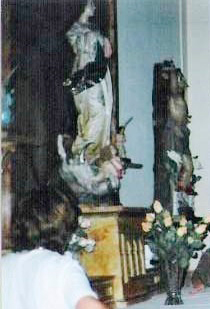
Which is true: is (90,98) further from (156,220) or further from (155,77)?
(156,220)

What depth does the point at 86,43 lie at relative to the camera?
1.00 meters

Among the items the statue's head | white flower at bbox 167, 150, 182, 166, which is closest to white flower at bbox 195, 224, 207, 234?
white flower at bbox 167, 150, 182, 166

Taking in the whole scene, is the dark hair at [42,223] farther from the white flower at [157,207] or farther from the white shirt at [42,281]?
the white flower at [157,207]

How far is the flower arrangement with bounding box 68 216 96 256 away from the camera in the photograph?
96 centimetres

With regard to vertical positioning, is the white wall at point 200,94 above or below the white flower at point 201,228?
above

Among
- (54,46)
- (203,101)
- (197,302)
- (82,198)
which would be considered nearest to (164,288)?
(197,302)

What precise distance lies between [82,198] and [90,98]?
151 millimetres

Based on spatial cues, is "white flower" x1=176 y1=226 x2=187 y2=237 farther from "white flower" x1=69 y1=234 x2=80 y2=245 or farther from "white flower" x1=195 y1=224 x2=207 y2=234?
"white flower" x1=69 y1=234 x2=80 y2=245

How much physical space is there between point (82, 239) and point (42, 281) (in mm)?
96

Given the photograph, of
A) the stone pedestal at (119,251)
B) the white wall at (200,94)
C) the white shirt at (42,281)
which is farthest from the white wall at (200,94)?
the white shirt at (42,281)

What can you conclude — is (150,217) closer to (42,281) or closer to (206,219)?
(206,219)

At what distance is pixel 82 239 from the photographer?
38.1 inches

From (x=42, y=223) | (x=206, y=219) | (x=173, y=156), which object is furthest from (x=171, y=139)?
(x=42, y=223)

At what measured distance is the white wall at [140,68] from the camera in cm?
100
